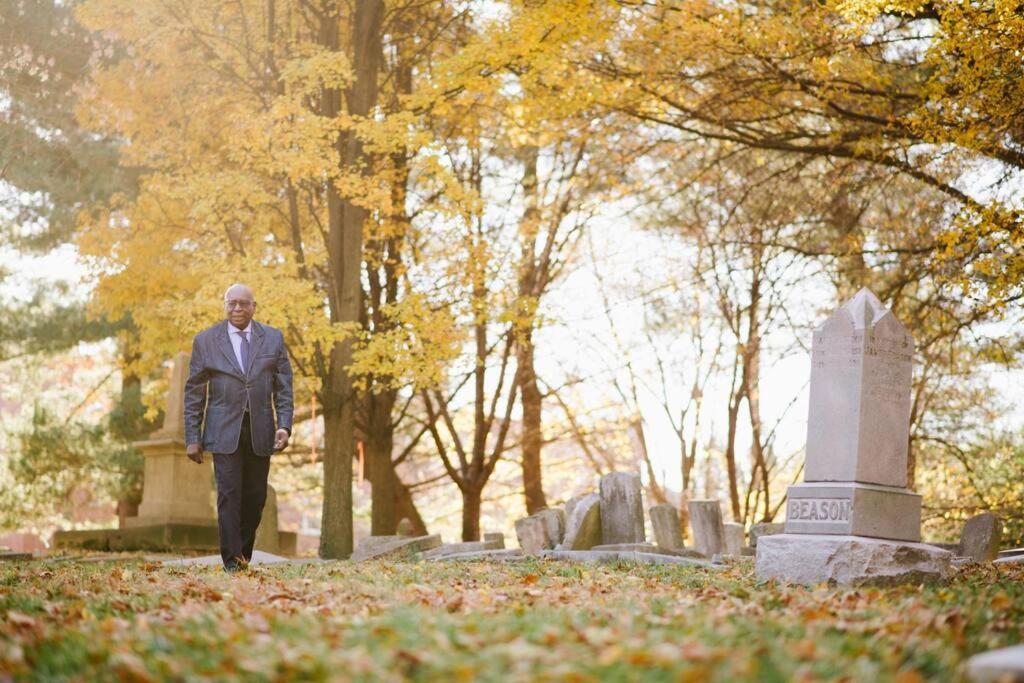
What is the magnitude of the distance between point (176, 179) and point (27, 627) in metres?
10.7

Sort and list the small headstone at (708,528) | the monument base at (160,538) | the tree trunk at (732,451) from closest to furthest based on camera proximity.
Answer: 1. the small headstone at (708,528)
2. the monument base at (160,538)
3. the tree trunk at (732,451)

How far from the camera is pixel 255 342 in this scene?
361 inches

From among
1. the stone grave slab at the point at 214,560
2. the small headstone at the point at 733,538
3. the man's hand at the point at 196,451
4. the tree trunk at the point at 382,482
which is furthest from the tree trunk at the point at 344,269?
the small headstone at the point at 733,538

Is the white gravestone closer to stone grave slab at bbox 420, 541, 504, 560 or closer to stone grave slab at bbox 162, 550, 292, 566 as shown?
stone grave slab at bbox 420, 541, 504, 560

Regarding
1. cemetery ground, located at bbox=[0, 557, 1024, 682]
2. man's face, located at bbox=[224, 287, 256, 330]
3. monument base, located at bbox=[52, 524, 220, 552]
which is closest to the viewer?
cemetery ground, located at bbox=[0, 557, 1024, 682]

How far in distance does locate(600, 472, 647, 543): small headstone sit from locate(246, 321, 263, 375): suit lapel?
4981 mm

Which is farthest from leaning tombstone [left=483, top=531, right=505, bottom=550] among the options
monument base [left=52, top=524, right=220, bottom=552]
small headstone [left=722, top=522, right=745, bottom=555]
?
monument base [left=52, top=524, right=220, bottom=552]

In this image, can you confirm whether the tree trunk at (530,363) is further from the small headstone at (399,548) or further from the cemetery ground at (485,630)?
the cemetery ground at (485,630)

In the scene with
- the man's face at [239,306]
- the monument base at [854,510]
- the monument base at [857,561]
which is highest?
the man's face at [239,306]

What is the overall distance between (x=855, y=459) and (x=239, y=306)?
4834mm

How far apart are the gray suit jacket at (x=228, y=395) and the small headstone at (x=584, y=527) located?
15.3 ft

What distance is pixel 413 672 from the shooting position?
3.92m

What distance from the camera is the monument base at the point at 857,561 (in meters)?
8.14

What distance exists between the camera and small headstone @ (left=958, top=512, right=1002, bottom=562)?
1270 cm
